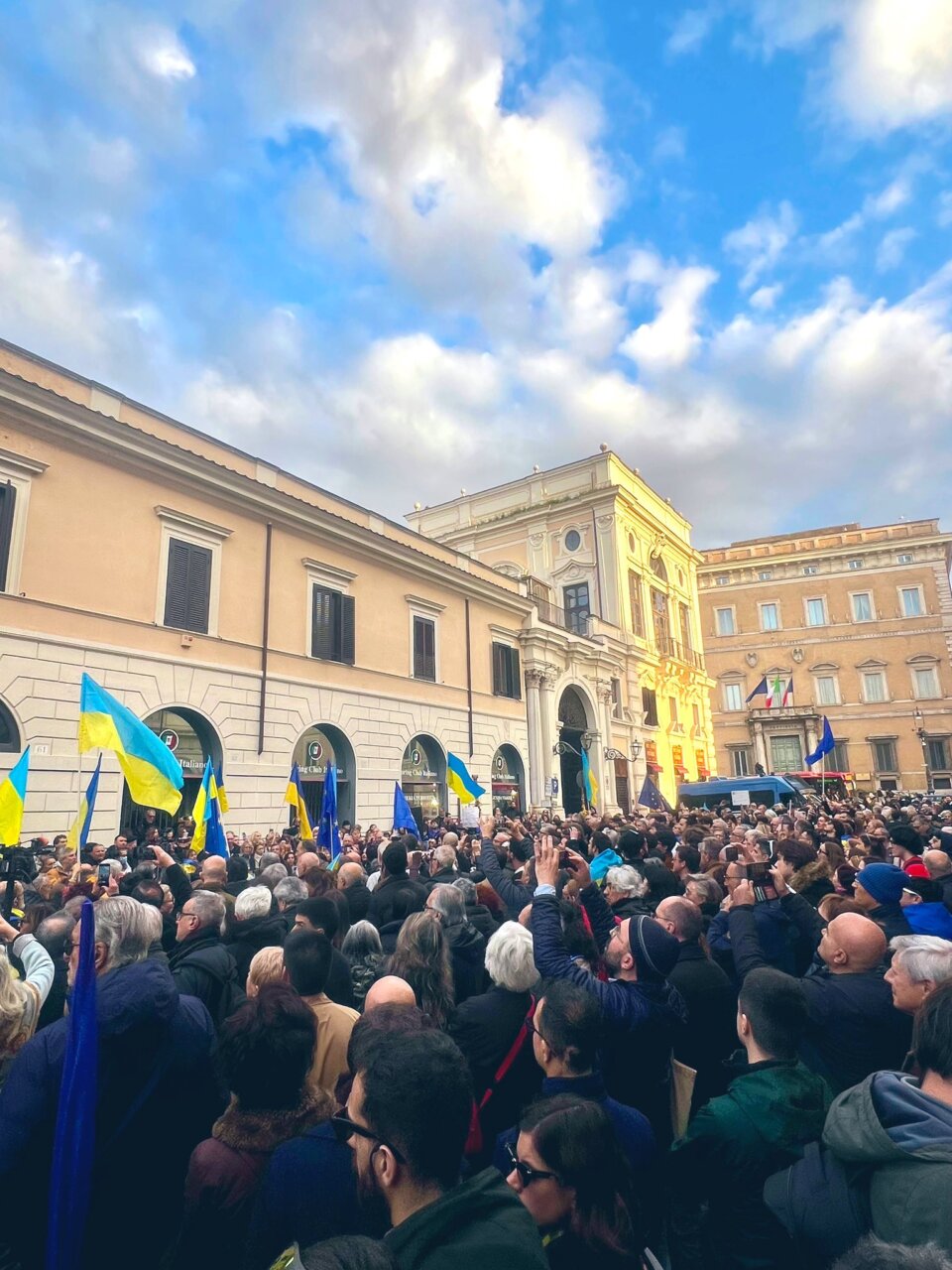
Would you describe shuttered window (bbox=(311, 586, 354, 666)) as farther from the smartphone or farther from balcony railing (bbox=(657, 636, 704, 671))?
balcony railing (bbox=(657, 636, 704, 671))

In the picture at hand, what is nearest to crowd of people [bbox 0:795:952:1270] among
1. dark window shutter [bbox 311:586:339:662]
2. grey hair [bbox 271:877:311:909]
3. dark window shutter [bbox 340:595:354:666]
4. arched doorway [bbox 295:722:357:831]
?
grey hair [bbox 271:877:311:909]

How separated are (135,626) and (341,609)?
615 centimetres

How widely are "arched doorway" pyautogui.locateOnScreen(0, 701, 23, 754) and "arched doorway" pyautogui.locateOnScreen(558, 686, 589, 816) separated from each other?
66.1 feet

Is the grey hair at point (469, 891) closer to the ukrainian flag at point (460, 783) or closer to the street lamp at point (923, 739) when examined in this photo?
Result: the ukrainian flag at point (460, 783)

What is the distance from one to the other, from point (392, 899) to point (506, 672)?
69.8 ft

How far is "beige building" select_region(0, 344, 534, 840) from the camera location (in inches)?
504

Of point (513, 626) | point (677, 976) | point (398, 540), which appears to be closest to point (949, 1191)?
point (677, 976)

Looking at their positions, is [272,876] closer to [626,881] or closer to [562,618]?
[626,881]

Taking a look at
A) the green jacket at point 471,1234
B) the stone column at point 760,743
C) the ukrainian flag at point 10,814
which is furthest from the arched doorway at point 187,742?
the stone column at point 760,743

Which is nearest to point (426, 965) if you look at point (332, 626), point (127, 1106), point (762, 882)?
point (127, 1106)

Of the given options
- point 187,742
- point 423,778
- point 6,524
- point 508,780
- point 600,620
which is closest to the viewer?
point 6,524

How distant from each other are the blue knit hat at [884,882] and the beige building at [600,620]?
22.1 m

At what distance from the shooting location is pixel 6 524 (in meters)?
12.6

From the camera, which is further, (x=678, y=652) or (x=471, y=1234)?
(x=678, y=652)
